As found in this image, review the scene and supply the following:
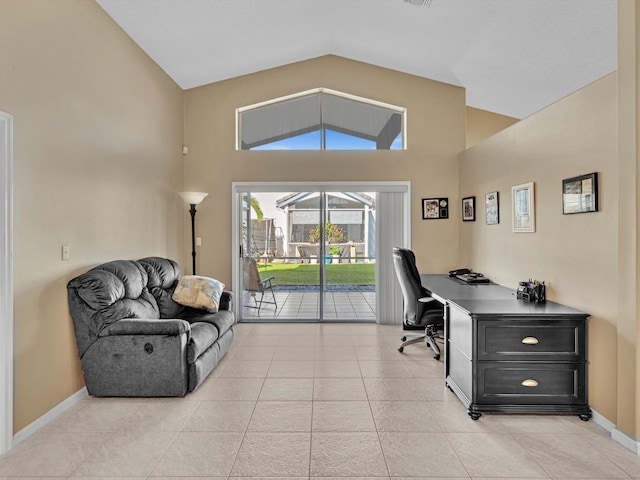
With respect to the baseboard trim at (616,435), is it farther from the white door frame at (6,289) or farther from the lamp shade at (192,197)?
the lamp shade at (192,197)

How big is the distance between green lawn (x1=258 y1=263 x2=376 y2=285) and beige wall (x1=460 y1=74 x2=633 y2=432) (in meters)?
2.05

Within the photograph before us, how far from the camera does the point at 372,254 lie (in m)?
5.97

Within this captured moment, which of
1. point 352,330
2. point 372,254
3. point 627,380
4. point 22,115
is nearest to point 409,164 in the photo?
point 372,254

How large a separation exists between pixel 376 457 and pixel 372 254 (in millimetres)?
3758

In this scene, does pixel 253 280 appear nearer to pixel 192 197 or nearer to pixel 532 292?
pixel 192 197

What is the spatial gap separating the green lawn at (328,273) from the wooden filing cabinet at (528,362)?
3.13m

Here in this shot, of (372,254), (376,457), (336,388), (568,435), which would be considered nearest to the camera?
(376,457)

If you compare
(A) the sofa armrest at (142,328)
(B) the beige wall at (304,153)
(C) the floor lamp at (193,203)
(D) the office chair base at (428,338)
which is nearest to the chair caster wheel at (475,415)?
(D) the office chair base at (428,338)

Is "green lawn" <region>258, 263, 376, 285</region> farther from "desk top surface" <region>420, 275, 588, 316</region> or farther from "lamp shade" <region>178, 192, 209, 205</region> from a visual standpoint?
"desk top surface" <region>420, 275, 588, 316</region>

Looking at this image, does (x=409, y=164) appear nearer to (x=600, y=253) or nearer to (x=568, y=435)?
(x=600, y=253)

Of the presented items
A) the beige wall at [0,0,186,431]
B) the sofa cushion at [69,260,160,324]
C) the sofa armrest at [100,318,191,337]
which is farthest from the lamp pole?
the sofa armrest at [100,318,191,337]

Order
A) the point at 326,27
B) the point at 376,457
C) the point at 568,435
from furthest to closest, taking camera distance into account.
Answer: the point at 326,27 → the point at 568,435 → the point at 376,457

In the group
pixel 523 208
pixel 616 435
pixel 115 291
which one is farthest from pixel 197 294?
pixel 616 435

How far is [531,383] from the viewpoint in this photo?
113 inches
